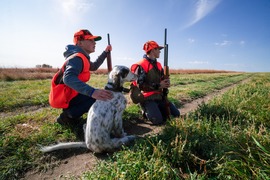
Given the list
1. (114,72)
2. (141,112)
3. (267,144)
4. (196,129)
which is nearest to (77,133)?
(114,72)

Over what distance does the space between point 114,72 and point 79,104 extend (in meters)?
1.62

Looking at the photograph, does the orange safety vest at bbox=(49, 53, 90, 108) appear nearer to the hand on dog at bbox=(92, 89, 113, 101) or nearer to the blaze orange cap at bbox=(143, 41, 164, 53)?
the hand on dog at bbox=(92, 89, 113, 101)

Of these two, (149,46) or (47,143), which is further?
(149,46)

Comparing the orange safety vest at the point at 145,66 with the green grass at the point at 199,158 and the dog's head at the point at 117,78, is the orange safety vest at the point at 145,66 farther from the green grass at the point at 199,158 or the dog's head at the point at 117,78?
the green grass at the point at 199,158

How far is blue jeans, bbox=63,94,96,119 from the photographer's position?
4379 mm

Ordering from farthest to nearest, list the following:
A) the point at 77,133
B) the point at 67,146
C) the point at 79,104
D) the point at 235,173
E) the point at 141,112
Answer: the point at 141,112 < the point at 79,104 < the point at 77,133 < the point at 67,146 < the point at 235,173

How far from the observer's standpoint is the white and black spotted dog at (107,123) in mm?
3162

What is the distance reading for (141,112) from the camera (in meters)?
5.73

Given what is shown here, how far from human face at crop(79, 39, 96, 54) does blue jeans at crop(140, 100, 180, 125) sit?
218cm

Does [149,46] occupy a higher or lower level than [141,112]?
higher

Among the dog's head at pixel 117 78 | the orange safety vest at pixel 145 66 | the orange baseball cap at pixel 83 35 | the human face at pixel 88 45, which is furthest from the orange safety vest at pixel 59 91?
the orange safety vest at pixel 145 66

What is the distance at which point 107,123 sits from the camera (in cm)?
327

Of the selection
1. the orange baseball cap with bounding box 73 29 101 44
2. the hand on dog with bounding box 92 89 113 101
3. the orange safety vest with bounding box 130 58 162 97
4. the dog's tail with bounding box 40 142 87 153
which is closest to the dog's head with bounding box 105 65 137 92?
the hand on dog with bounding box 92 89 113 101

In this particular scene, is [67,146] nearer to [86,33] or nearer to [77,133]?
[77,133]
